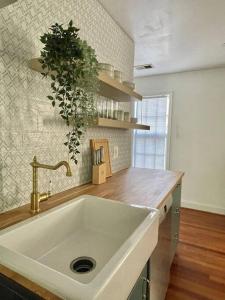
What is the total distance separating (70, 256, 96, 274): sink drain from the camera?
87cm

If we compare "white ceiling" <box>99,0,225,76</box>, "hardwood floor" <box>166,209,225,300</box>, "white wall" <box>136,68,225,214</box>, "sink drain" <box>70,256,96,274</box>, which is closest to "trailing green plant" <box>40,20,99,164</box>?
"sink drain" <box>70,256,96,274</box>

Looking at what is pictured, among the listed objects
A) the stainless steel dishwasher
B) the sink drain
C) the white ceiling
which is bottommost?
the stainless steel dishwasher

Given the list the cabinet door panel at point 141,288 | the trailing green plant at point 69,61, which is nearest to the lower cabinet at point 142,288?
the cabinet door panel at point 141,288

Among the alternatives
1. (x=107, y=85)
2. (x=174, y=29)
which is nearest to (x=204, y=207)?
(x=174, y=29)

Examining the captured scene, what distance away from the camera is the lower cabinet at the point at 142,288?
830 millimetres

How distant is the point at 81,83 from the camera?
112 centimetres

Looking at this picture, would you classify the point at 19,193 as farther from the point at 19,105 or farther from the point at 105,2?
the point at 105,2

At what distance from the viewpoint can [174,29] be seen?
214 cm

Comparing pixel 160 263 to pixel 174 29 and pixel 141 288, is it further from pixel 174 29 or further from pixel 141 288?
pixel 174 29

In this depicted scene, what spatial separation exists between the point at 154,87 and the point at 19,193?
11.1 feet

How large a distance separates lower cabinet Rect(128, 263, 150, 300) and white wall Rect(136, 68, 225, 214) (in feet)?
9.51

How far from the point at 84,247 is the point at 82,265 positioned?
131 mm

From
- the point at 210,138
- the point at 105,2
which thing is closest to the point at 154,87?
the point at 210,138

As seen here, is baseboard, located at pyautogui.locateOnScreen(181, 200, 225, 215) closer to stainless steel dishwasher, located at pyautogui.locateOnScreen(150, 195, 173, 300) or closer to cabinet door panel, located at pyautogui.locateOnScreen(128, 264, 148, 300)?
stainless steel dishwasher, located at pyautogui.locateOnScreen(150, 195, 173, 300)
